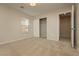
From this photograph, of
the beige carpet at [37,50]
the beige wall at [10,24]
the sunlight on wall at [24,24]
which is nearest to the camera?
the beige carpet at [37,50]

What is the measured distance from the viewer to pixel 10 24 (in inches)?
183

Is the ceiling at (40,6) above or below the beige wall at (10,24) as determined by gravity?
above

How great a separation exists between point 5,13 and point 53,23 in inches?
96.9

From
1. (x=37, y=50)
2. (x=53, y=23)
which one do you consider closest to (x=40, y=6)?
(x=53, y=23)

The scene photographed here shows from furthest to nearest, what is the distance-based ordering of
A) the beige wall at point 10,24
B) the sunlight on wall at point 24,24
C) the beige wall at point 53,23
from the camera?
the sunlight on wall at point 24,24
the beige wall at point 53,23
the beige wall at point 10,24

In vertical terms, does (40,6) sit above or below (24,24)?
above

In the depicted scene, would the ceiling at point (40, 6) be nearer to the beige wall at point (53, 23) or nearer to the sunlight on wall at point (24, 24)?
the beige wall at point (53, 23)

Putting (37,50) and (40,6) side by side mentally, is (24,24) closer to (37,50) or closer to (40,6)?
(40,6)

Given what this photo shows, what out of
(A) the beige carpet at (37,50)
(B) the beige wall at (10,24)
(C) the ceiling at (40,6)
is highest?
(C) the ceiling at (40,6)

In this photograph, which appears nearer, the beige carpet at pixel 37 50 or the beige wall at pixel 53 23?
the beige carpet at pixel 37 50

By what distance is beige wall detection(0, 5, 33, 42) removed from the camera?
415 centimetres

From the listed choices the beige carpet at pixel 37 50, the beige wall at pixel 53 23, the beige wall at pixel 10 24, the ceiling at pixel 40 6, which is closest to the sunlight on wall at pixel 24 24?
the beige wall at pixel 10 24

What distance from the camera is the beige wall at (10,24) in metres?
4.15

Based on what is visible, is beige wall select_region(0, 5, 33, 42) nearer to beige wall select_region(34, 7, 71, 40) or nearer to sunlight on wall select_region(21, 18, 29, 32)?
sunlight on wall select_region(21, 18, 29, 32)
